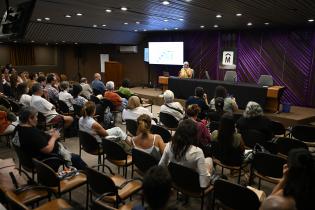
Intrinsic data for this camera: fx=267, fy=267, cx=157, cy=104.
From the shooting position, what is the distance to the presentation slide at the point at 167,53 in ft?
42.6

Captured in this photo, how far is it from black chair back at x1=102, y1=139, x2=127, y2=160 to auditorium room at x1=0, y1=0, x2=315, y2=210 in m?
0.02

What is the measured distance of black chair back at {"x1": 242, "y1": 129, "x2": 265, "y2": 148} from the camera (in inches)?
165

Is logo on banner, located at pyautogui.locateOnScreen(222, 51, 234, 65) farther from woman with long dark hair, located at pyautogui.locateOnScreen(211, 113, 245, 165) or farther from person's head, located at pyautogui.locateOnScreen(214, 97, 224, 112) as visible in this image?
woman with long dark hair, located at pyautogui.locateOnScreen(211, 113, 245, 165)

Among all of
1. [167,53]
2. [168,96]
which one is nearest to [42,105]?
[168,96]

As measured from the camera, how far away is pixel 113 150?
374cm

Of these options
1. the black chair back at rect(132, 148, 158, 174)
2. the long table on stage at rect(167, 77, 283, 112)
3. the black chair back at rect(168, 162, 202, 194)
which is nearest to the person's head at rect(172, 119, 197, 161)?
the black chair back at rect(168, 162, 202, 194)

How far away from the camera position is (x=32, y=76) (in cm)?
894

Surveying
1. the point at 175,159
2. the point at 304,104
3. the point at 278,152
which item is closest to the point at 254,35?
the point at 304,104

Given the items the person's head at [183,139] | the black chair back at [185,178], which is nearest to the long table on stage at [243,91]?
the person's head at [183,139]

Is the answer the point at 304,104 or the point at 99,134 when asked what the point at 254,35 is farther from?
the point at 99,134

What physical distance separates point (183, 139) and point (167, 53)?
35.2ft

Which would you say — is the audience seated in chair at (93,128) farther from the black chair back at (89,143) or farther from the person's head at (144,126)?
the person's head at (144,126)

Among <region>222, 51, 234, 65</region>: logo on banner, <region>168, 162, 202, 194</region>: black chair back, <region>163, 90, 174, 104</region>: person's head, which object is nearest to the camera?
<region>168, 162, 202, 194</region>: black chair back

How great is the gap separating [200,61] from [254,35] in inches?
110
